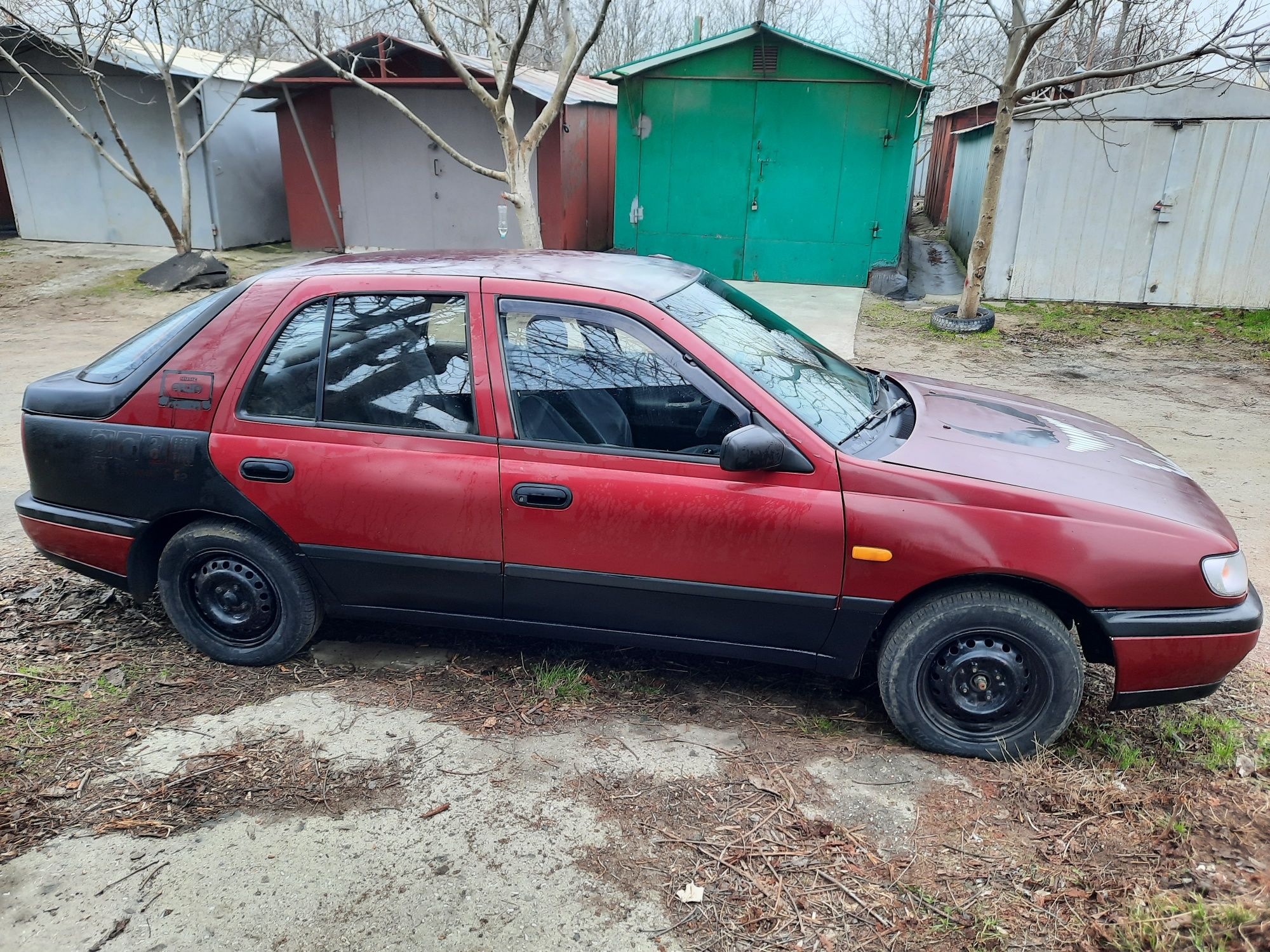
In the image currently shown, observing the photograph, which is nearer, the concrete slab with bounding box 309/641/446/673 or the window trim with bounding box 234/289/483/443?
the window trim with bounding box 234/289/483/443

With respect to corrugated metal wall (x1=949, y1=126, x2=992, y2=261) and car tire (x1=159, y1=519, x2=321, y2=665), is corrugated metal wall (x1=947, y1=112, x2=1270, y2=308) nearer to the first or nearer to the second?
corrugated metal wall (x1=949, y1=126, x2=992, y2=261)

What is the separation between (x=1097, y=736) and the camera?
127 inches

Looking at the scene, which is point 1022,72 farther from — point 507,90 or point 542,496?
point 542,496

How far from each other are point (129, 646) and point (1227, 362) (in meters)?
10.9

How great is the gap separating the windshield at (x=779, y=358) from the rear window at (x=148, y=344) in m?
1.82

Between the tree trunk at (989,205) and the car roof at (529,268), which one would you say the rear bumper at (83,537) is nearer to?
the car roof at (529,268)

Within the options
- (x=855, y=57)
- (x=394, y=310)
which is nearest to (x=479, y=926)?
(x=394, y=310)

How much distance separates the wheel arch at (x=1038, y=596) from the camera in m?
2.98

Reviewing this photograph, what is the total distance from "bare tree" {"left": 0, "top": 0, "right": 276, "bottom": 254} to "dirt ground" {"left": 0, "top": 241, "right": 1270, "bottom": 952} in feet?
35.6

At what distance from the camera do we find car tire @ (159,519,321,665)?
349 centimetres

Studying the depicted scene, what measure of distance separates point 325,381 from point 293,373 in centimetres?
13

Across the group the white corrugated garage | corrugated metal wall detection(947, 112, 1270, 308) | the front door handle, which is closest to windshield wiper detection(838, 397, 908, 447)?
the front door handle

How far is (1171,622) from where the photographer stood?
2.90 meters

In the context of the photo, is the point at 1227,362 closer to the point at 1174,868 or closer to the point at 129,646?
the point at 1174,868
